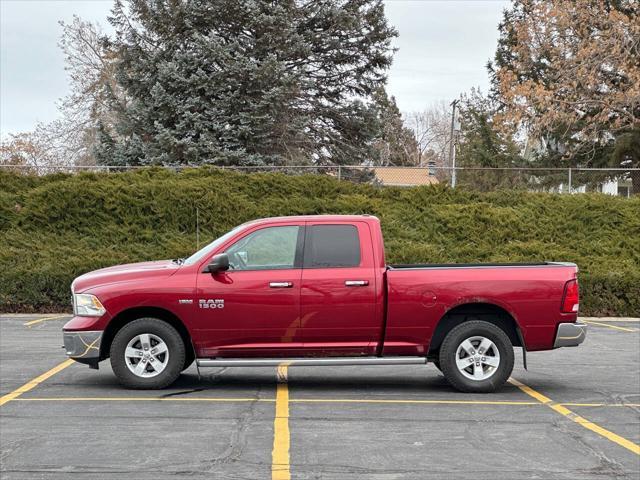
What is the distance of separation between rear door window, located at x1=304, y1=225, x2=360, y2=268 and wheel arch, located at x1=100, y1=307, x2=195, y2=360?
5.08 ft

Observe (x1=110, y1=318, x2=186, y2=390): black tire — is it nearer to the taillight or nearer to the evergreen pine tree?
the taillight

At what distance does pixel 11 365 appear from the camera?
33.4 feet

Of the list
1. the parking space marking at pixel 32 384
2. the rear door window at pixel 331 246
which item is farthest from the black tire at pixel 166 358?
the rear door window at pixel 331 246

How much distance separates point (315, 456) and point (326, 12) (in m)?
29.7

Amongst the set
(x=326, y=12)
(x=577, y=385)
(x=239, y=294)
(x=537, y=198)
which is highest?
(x=326, y=12)

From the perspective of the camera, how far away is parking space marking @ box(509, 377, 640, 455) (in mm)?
6383

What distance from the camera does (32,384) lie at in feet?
29.0

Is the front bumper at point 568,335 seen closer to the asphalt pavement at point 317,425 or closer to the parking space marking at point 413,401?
the asphalt pavement at point 317,425

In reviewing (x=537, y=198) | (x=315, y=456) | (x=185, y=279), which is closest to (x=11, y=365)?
(x=185, y=279)

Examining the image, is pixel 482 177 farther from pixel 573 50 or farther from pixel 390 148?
pixel 390 148

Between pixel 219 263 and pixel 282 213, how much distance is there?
1268 cm

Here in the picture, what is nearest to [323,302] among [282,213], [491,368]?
Answer: [491,368]

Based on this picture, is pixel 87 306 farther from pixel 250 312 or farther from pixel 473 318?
pixel 473 318

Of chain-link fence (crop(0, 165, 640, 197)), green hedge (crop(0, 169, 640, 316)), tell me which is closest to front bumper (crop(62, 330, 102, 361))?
green hedge (crop(0, 169, 640, 316))
